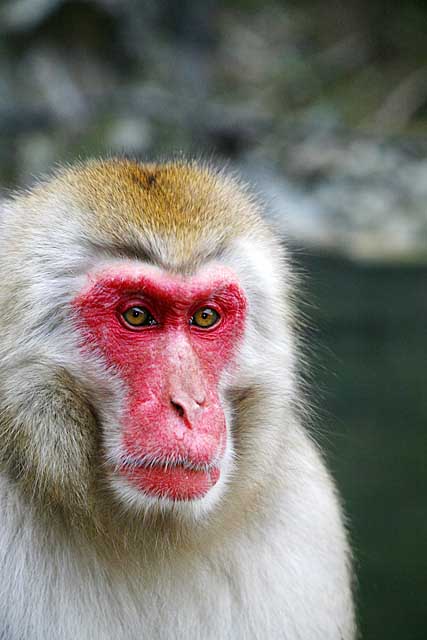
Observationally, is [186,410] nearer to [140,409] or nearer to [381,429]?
[140,409]

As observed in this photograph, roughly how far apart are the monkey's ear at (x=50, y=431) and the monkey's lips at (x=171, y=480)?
135mm

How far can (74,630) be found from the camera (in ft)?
8.85

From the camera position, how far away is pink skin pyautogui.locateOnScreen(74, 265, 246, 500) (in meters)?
2.46

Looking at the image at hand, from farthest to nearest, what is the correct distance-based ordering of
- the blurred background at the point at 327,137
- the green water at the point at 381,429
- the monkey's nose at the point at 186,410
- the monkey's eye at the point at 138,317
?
the blurred background at the point at 327,137, the green water at the point at 381,429, the monkey's eye at the point at 138,317, the monkey's nose at the point at 186,410

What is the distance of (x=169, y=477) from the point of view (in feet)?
8.17

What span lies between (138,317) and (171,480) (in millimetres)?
479

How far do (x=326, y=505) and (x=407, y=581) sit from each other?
323cm

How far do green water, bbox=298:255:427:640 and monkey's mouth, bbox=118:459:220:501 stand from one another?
96cm

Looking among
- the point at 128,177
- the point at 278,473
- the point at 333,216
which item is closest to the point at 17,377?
the point at 128,177

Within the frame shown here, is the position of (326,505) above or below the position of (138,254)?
below

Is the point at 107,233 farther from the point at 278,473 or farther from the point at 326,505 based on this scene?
the point at 326,505

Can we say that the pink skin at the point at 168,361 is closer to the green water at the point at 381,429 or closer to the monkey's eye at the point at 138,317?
the monkey's eye at the point at 138,317

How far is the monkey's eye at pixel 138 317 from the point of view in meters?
2.64

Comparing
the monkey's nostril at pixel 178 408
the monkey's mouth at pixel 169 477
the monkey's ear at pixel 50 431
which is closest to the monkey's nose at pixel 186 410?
the monkey's nostril at pixel 178 408
